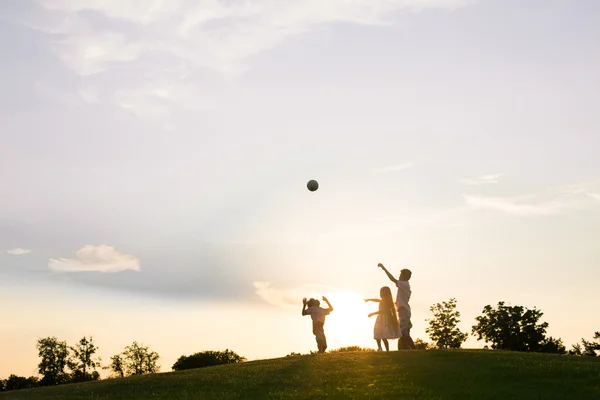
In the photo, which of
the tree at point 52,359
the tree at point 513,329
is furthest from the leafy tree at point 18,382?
the tree at point 513,329

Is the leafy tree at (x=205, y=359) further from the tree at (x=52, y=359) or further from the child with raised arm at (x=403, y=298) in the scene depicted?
the child with raised arm at (x=403, y=298)

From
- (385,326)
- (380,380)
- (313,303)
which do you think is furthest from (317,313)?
(380,380)

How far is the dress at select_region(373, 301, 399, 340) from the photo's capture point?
104 ft

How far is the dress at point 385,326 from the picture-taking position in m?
31.8

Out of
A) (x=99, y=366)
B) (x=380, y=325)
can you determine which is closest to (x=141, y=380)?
(x=380, y=325)

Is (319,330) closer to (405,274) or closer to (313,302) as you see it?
(313,302)

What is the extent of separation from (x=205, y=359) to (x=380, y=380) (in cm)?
6002

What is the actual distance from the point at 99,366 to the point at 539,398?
80720mm

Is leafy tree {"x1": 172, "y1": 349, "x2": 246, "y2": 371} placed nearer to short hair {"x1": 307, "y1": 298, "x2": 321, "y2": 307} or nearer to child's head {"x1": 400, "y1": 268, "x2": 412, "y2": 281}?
short hair {"x1": 307, "y1": 298, "x2": 321, "y2": 307}

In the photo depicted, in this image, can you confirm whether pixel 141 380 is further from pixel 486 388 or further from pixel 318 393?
pixel 486 388

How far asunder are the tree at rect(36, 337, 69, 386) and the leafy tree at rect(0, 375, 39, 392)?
1.74m

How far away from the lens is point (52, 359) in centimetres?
9156

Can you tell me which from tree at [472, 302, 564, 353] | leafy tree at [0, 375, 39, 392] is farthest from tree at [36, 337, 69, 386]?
tree at [472, 302, 564, 353]

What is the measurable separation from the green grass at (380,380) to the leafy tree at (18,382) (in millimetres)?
62106
